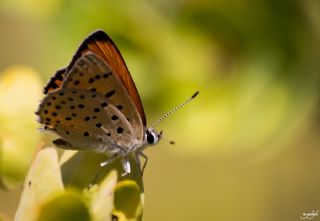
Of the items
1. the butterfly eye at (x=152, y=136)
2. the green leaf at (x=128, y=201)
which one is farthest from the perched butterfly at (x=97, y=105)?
the green leaf at (x=128, y=201)

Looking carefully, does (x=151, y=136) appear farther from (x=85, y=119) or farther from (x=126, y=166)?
(x=126, y=166)

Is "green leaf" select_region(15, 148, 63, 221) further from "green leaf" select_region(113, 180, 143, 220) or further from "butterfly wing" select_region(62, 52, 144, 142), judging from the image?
"butterfly wing" select_region(62, 52, 144, 142)

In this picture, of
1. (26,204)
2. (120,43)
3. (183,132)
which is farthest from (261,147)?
(26,204)

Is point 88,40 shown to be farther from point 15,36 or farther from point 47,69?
point 15,36

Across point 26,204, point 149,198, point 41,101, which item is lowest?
point 149,198

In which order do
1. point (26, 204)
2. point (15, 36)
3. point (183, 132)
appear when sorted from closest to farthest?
point (26, 204) < point (183, 132) < point (15, 36)

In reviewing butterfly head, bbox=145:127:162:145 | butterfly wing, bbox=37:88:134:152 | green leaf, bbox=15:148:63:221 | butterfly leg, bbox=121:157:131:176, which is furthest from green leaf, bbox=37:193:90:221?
butterfly head, bbox=145:127:162:145

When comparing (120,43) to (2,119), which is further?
(120,43)

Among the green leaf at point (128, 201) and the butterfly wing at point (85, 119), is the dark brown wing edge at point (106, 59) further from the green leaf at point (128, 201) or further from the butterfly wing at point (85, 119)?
the green leaf at point (128, 201)
